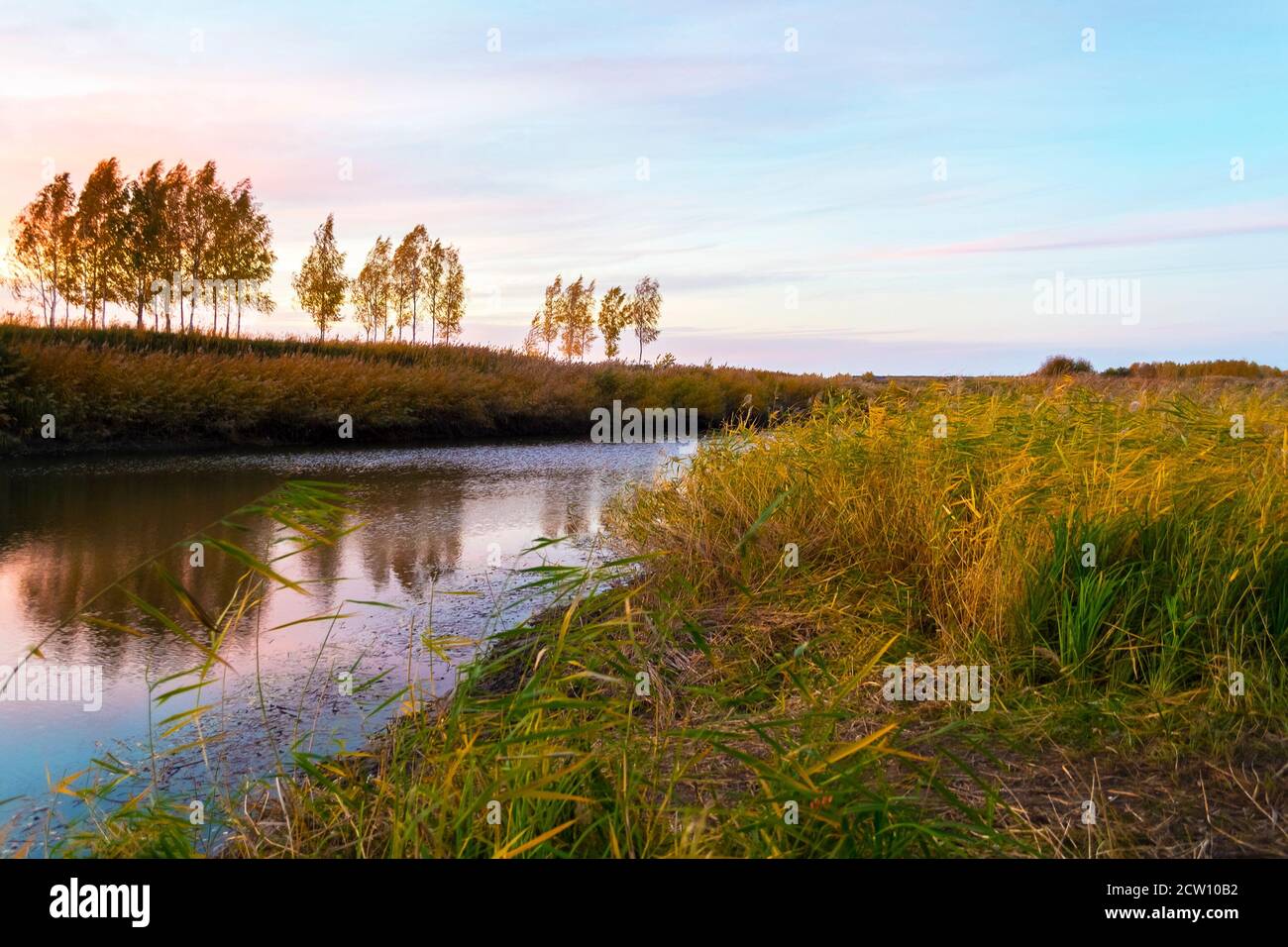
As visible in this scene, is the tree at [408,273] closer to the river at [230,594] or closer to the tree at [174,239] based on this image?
the tree at [174,239]

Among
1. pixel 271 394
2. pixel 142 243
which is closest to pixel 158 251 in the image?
pixel 142 243

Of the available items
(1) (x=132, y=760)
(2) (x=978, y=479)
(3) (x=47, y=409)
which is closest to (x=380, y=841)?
(1) (x=132, y=760)

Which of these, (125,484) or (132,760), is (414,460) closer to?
(125,484)

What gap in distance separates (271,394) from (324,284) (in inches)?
Result: 972

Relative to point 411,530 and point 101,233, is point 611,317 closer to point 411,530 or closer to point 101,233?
point 101,233

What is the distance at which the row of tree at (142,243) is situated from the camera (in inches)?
1341

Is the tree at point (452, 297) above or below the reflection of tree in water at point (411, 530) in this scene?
above

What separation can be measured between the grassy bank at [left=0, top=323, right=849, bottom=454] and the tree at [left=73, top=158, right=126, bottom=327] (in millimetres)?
11779

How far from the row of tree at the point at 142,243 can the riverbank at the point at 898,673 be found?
3373cm

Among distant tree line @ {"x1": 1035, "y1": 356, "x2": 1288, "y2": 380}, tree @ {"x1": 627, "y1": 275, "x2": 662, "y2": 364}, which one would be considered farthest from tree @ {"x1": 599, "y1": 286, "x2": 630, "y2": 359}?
distant tree line @ {"x1": 1035, "y1": 356, "x2": 1288, "y2": 380}

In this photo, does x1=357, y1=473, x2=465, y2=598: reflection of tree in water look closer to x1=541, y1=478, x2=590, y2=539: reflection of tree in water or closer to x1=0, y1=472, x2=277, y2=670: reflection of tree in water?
x1=541, y1=478, x2=590, y2=539: reflection of tree in water

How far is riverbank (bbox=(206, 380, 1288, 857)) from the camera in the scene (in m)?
2.24

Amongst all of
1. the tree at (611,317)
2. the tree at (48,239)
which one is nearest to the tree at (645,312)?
the tree at (611,317)
